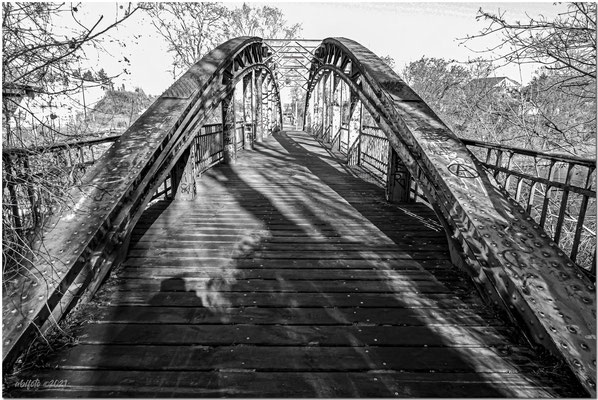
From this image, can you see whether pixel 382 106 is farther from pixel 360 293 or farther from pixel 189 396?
pixel 189 396

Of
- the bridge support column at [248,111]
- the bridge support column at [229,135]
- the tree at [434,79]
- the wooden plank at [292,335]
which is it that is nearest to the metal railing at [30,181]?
the wooden plank at [292,335]

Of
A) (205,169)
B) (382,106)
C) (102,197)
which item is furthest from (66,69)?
(205,169)

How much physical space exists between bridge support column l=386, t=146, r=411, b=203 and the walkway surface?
110 centimetres

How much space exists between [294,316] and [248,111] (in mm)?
14625

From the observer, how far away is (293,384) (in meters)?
2.37

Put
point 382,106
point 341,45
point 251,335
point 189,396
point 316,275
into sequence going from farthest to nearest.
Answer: point 341,45
point 382,106
point 316,275
point 251,335
point 189,396

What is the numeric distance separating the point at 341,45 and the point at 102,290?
7.26 meters

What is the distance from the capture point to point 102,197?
352cm

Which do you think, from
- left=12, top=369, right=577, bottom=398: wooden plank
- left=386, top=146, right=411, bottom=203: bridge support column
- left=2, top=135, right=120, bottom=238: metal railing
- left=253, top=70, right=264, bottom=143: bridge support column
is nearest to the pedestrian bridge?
left=12, top=369, right=577, bottom=398: wooden plank

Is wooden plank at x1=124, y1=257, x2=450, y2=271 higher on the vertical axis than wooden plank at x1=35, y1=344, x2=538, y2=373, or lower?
higher

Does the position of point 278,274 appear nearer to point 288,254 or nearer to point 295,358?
point 288,254

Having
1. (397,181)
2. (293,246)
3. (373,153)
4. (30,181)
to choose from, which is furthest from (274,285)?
(373,153)

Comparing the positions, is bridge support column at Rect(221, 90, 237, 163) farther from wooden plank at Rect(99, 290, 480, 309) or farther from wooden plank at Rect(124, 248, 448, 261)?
wooden plank at Rect(99, 290, 480, 309)

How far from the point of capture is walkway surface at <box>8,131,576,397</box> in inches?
94.1
